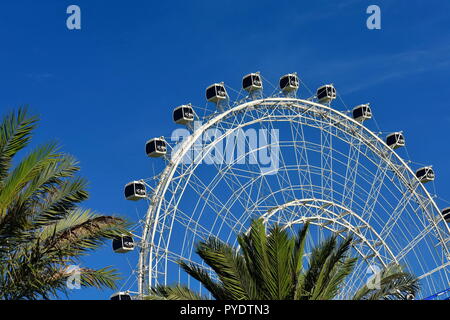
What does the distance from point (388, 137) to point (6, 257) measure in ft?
128

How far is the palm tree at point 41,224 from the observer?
1418 cm

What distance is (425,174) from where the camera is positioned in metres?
52.8

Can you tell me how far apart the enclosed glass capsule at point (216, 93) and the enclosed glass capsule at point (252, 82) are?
1171 mm

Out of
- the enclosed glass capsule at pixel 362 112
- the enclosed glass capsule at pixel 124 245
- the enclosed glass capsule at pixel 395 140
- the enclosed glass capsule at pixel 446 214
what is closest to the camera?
the enclosed glass capsule at pixel 124 245

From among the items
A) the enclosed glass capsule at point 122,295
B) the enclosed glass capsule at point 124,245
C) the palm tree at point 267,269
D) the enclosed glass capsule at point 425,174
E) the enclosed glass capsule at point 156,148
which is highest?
the enclosed glass capsule at point 425,174

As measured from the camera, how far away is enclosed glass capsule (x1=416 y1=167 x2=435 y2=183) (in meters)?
52.9

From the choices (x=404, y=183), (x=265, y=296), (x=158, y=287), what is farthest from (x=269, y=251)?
(x=404, y=183)

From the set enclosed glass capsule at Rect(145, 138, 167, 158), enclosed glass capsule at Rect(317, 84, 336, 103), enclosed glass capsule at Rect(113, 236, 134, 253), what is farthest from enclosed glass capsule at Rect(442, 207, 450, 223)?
enclosed glass capsule at Rect(113, 236, 134, 253)

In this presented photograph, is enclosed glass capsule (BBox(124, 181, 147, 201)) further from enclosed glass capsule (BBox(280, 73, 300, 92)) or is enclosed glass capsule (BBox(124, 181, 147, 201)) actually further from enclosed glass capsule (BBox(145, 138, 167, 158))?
enclosed glass capsule (BBox(280, 73, 300, 92))

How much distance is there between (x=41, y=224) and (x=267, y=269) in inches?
180

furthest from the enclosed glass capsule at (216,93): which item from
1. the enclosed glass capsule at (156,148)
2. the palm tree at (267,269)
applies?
the palm tree at (267,269)

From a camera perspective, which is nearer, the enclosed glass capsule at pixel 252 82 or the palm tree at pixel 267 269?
the palm tree at pixel 267 269

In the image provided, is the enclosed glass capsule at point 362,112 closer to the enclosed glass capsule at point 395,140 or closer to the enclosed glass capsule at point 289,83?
the enclosed glass capsule at point 395,140
